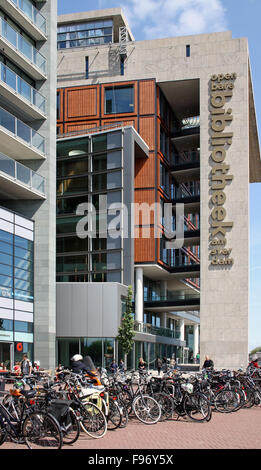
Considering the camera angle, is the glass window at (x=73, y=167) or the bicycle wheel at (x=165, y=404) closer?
the bicycle wheel at (x=165, y=404)

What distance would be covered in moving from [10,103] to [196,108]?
97.9 ft

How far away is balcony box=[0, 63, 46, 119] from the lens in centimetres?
3262

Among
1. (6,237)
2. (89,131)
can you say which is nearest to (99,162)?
(89,131)

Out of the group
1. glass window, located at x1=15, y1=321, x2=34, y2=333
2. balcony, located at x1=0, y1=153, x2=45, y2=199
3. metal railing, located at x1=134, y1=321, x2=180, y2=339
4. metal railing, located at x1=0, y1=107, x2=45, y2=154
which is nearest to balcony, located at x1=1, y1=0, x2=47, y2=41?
metal railing, located at x1=0, y1=107, x2=45, y2=154

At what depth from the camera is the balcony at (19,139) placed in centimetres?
3238

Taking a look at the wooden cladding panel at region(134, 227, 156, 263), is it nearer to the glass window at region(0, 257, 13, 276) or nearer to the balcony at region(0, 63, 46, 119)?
the balcony at region(0, 63, 46, 119)

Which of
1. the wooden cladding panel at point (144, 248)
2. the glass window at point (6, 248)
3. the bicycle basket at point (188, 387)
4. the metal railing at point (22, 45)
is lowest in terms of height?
the bicycle basket at point (188, 387)

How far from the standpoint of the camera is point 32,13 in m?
36.4

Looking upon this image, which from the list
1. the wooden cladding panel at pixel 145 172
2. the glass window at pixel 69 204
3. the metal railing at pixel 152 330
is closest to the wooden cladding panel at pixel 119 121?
the wooden cladding panel at pixel 145 172

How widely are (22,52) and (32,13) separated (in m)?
Answer: 3.03

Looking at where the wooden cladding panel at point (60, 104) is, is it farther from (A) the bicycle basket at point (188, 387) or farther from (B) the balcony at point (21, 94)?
(A) the bicycle basket at point (188, 387)

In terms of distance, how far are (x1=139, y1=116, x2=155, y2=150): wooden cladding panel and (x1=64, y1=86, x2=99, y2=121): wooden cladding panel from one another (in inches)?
171

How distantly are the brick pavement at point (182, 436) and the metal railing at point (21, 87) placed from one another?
22612 millimetres
